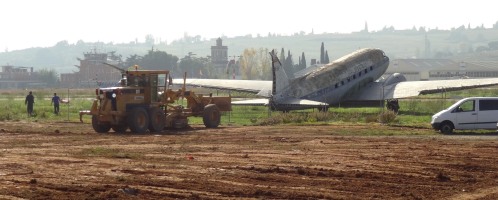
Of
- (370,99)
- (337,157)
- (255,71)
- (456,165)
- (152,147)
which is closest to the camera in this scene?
(456,165)

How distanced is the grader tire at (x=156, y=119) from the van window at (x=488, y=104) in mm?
12350

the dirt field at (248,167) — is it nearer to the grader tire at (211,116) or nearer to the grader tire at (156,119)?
the grader tire at (156,119)

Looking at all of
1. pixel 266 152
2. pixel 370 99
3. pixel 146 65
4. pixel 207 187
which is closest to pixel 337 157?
pixel 266 152

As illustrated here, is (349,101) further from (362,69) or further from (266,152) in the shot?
(266,152)

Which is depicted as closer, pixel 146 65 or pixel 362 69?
pixel 362 69

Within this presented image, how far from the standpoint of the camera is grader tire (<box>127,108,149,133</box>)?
36469 mm

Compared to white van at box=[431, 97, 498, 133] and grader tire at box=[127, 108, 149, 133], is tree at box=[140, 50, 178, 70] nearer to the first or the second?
grader tire at box=[127, 108, 149, 133]

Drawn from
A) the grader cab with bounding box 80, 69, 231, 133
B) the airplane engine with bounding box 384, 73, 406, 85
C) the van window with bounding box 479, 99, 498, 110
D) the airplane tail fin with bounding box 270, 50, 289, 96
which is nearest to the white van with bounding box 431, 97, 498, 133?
the van window with bounding box 479, 99, 498, 110

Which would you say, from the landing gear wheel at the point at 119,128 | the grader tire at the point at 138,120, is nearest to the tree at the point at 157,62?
the landing gear wheel at the point at 119,128

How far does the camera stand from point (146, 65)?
19188cm

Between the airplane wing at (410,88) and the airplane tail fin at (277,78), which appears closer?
the airplane tail fin at (277,78)

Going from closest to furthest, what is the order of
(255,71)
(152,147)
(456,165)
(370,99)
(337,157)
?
1. (456,165)
2. (337,157)
3. (152,147)
4. (370,99)
5. (255,71)

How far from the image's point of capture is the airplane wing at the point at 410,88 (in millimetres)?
52938

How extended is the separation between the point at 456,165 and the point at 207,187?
24.2 ft
